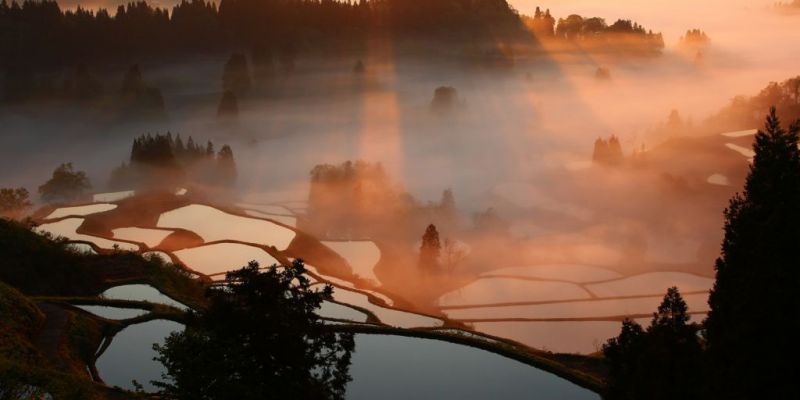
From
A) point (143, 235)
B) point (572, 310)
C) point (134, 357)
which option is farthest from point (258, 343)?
point (143, 235)

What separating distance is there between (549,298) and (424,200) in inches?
4705

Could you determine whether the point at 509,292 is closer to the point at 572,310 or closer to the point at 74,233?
the point at 572,310

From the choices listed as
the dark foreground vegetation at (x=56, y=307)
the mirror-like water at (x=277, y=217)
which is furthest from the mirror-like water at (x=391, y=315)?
the mirror-like water at (x=277, y=217)

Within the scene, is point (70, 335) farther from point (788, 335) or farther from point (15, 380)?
point (788, 335)

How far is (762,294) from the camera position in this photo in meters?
22.9

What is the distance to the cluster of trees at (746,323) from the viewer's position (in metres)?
22.5

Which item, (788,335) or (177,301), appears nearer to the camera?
(788,335)

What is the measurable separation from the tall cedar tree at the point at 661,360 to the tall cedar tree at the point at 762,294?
75 centimetres

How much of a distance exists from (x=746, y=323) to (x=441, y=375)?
49.2 ft

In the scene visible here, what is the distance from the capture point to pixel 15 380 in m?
24.3

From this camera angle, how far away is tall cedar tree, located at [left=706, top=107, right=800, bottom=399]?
2250 cm

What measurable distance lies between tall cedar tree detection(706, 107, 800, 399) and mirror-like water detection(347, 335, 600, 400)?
33.2ft

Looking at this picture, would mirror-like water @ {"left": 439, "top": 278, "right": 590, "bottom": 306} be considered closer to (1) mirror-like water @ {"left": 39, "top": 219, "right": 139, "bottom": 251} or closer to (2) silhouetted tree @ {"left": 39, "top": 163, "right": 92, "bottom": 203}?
(1) mirror-like water @ {"left": 39, "top": 219, "right": 139, "bottom": 251}

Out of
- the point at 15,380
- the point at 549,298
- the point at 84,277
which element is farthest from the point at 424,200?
the point at 15,380
